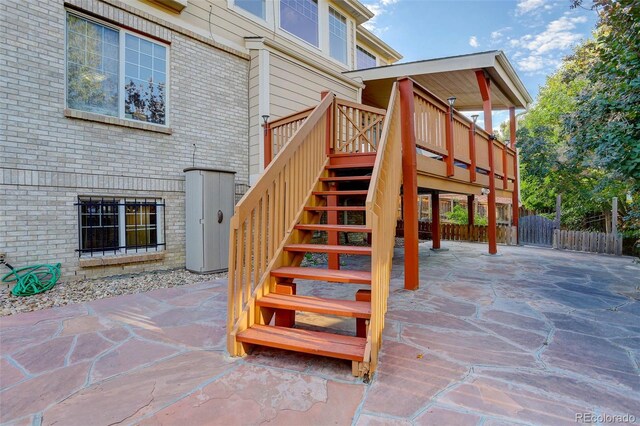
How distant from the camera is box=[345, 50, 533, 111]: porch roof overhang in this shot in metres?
7.04

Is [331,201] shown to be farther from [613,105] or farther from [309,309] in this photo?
[613,105]

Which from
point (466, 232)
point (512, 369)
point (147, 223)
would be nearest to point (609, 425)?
point (512, 369)

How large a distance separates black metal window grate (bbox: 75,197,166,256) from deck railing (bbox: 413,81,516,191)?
4499 mm

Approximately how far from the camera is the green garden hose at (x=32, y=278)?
12.8ft

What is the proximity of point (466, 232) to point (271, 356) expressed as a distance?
1106 cm

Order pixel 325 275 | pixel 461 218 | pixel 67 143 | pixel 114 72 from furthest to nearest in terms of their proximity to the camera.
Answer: pixel 461 218, pixel 114 72, pixel 67 143, pixel 325 275

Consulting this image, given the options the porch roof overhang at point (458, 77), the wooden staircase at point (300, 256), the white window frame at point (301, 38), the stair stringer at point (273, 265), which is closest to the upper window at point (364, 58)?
the porch roof overhang at point (458, 77)

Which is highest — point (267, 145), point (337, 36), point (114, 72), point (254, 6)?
point (337, 36)

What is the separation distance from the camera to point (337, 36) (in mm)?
9102

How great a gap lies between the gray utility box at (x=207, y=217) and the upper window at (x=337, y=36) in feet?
18.5

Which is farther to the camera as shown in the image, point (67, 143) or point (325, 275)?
point (67, 143)

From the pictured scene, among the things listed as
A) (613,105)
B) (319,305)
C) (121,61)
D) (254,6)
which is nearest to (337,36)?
(254,6)

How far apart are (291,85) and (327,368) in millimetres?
6194

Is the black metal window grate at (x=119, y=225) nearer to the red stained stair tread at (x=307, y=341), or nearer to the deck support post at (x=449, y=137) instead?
the red stained stair tread at (x=307, y=341)
